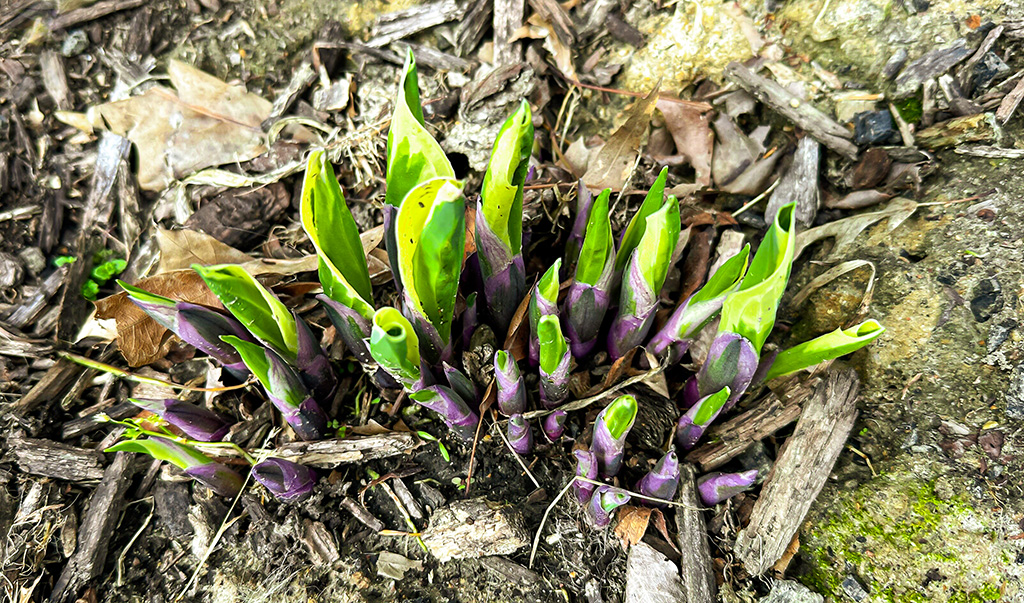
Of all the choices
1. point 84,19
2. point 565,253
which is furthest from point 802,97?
point 84,19

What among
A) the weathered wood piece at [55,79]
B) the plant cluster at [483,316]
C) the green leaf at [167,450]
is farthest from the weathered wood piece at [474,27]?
the green leaf at [167,450]

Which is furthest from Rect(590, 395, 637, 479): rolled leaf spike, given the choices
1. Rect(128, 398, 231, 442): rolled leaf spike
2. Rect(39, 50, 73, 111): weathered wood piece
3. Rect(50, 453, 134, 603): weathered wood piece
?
Rect(39, 50, 73, 111): weathered wood piece

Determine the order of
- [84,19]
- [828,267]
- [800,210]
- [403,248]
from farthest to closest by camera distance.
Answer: [84,19]
[800,210]
[828,267]
[403,248]

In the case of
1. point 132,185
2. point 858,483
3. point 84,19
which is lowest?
point 858,483

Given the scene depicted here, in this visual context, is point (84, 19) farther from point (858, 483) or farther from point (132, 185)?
point (858, 483)

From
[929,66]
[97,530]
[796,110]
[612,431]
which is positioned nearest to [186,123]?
[97,530]

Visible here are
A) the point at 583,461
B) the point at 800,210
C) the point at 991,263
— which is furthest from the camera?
the point at 800,210
